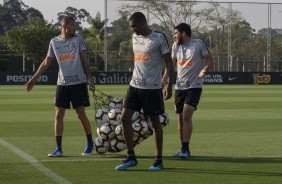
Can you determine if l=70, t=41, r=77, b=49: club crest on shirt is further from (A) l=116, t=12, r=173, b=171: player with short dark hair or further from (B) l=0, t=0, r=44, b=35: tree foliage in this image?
(B) l=0, t=0, r=44, b=35: tree foliage

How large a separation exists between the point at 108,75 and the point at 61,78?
128 feet

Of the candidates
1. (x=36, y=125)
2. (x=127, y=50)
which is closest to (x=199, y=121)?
(x=36, y=125)

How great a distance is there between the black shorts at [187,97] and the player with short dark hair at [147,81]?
107cm

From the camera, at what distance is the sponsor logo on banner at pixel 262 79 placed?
175 ft

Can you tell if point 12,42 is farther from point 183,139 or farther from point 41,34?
point 183,139

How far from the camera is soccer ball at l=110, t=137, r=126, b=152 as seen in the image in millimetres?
11281

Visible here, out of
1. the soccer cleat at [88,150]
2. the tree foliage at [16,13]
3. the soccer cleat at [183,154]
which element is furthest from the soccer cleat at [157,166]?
the tree foliage at [16,13]

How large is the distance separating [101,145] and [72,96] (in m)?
0.87

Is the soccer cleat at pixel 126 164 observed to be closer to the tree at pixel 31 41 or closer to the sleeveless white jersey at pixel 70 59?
the sleeveless white jersey at pixel 70 59

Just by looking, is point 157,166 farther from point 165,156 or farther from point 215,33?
point 215,33

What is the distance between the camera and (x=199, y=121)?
60.7 ft

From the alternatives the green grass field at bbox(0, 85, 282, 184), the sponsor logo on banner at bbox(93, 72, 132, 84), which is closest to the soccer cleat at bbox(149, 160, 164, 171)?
the green grass field at bbox(0, 85, 282, 184)

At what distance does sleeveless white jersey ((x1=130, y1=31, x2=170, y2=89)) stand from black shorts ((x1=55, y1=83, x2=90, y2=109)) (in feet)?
4.75

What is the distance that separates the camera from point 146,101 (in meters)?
10.2
